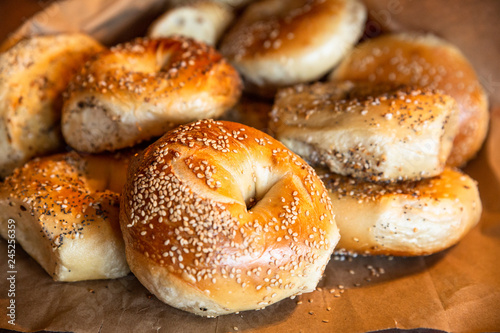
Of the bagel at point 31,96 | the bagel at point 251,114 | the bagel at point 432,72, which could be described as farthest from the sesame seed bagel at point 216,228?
the bagel at point 432,72

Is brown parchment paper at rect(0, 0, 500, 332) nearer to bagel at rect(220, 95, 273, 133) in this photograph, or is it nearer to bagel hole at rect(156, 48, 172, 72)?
bagel at rect(220, 95, 273, 133)

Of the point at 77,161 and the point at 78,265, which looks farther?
the point at 77,161

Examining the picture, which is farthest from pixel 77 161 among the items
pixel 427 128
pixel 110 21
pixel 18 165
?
pixel 427 128

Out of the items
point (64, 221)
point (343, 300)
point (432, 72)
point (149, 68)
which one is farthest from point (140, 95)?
point (432, 72)

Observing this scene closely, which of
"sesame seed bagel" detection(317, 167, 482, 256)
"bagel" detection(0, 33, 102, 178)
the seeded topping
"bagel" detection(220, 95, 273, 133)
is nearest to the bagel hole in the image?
the seeded topping

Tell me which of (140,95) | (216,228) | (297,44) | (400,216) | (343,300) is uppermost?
(140,95)

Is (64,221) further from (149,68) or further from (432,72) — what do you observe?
(432,72)

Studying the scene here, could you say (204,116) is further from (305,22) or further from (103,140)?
(305,22)

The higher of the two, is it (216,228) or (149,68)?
(149,68)
